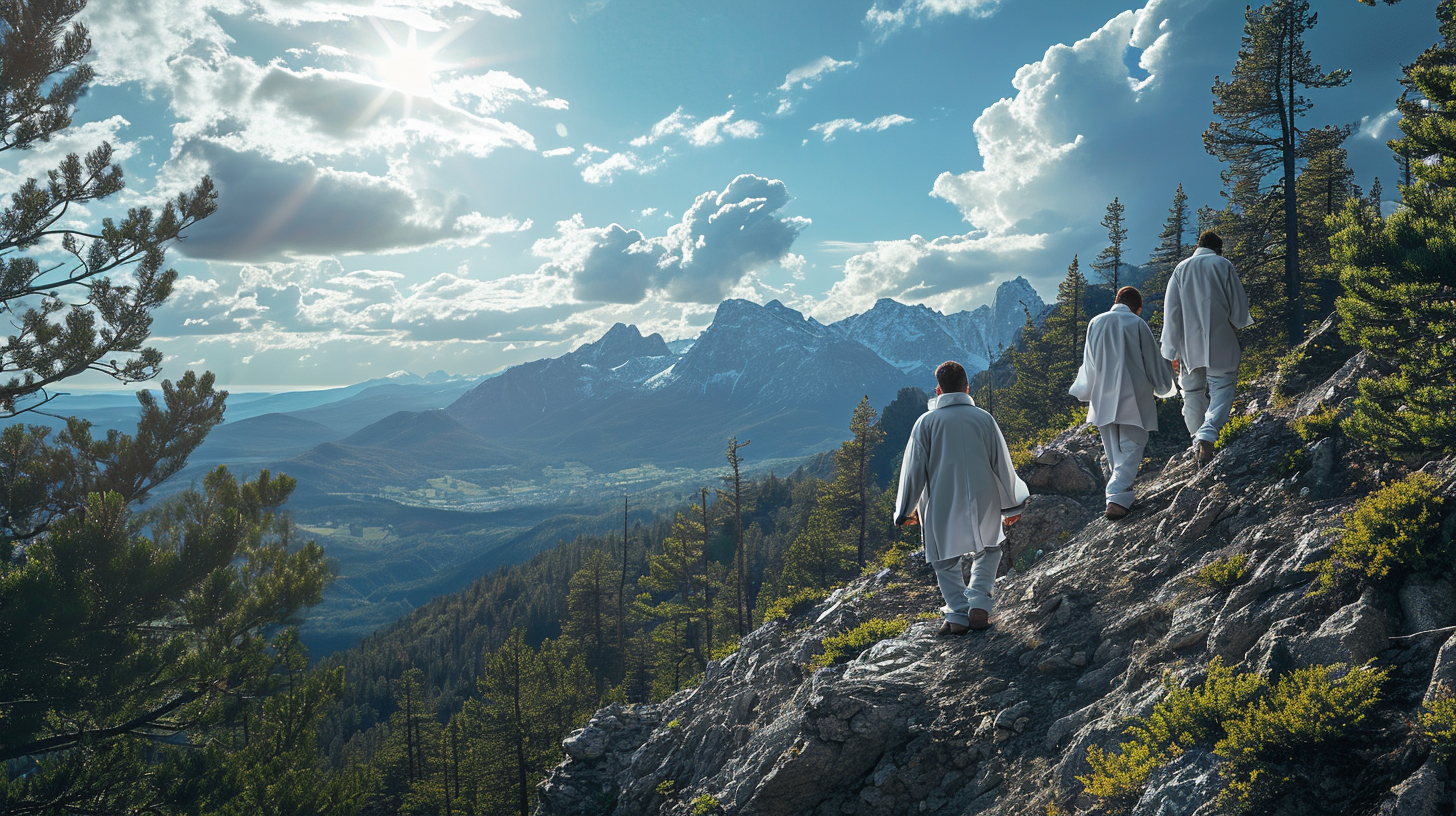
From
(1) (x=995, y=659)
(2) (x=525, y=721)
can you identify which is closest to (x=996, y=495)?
(1) (x=995, y=659)

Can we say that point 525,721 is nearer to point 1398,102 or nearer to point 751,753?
point 751,753

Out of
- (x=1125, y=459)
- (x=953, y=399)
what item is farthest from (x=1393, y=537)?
(x=1125, y=459)

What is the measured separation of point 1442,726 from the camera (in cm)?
281

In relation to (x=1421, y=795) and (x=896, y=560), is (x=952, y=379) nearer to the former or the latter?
(x=1421, y=795)

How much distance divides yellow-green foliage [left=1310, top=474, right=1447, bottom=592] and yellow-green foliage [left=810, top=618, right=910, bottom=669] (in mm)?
4934

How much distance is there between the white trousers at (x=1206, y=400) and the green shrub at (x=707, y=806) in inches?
287

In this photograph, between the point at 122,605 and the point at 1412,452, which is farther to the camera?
the point at 122,605

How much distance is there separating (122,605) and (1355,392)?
48.5ft

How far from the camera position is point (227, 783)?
359 inches

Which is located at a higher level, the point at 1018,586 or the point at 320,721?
the point at 1018,586

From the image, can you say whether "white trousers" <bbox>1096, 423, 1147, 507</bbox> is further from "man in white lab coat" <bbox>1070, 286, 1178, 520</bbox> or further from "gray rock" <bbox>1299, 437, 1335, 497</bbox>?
"gray rock" <bbox>1299, 437, 1335, 497</bbox>

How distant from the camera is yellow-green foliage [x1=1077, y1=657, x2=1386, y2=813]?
10.4 ft

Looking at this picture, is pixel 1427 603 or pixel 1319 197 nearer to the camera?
pixel 1427 603

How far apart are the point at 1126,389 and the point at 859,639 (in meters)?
4.63
